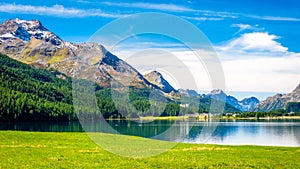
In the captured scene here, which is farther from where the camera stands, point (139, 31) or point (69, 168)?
point (69, 168)

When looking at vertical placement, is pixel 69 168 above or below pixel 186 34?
below

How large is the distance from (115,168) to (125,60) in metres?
9.64

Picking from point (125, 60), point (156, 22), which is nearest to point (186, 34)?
point (156, 22)

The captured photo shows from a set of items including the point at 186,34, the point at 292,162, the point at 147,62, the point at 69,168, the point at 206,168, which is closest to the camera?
the point at 186,34

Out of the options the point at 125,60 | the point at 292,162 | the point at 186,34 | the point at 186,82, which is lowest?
the point at 292,162

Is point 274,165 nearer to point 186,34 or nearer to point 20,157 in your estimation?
point 186,34

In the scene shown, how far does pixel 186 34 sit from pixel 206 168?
1266cm

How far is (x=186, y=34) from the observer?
23.1 meters

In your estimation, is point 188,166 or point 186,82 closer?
point 186,82

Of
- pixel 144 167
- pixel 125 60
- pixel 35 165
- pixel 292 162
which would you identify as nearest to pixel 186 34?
pixel 125 60

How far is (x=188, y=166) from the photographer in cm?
3078

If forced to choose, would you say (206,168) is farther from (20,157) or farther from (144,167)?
(20,157)

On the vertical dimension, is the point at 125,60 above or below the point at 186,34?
below

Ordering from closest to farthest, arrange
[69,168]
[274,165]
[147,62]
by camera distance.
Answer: [147,62] < [69,168] < [274,165]
